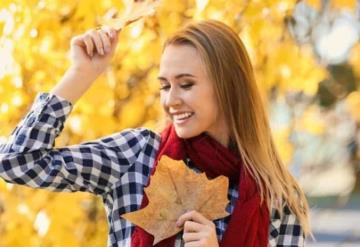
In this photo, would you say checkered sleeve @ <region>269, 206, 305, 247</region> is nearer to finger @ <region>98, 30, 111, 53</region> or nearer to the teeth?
the teeth

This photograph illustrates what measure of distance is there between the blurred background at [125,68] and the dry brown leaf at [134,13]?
1.08 ft

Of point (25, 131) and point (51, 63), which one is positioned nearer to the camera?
point (25, 131)

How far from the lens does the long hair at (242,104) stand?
95.4 inches

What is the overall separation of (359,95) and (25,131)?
7.22 ft

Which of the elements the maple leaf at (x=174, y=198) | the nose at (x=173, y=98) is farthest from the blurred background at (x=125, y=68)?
the maple leaf at (x=174, y=198)

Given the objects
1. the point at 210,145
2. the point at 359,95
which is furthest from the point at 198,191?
the point at 359,95

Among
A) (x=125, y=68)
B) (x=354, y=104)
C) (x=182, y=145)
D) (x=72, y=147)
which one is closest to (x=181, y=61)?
(x=182, y=145)

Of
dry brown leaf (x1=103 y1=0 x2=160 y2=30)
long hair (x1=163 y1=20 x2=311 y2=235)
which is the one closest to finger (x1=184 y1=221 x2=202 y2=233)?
long hair (x1=163 y1=20 x2=311 y2=235)

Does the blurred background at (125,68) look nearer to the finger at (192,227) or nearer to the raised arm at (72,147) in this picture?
the raised arm at (72,147)

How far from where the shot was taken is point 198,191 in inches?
90.7

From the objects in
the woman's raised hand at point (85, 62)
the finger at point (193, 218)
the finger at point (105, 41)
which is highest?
the finger at point (105, 41)

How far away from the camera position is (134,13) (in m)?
2.54

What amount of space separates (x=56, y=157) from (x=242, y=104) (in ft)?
1.43

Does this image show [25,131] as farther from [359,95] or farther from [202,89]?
[359,95]
